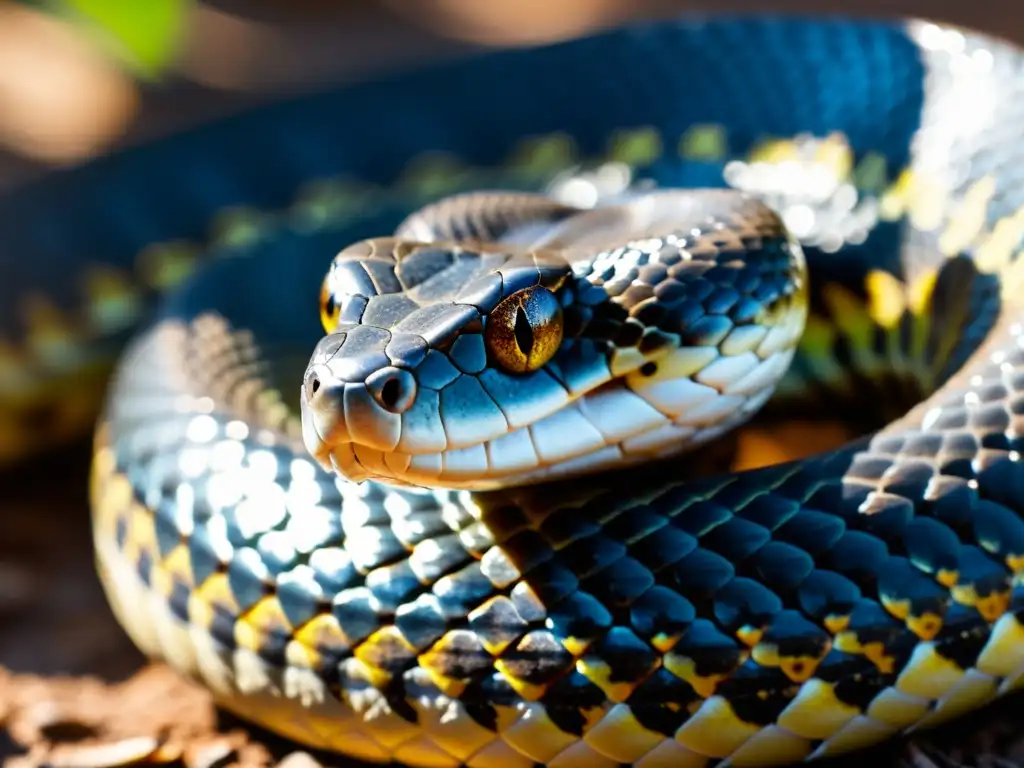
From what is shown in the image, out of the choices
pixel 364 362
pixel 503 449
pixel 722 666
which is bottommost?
pixel 722 666

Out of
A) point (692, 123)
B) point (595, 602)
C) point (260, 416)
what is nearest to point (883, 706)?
point (595, 602)

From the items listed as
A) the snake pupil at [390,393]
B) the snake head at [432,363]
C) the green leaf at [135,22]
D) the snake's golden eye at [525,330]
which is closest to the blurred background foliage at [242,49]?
the green leaf at [135,22]

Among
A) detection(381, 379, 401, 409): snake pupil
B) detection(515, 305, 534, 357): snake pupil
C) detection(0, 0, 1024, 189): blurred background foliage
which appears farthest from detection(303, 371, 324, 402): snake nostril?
detection(0, 0, 1024, 189): blurred background foliage

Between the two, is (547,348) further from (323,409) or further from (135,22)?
(135,22)

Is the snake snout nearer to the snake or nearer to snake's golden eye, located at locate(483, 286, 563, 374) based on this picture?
the snake

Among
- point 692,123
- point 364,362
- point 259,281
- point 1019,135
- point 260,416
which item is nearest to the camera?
point 364,362

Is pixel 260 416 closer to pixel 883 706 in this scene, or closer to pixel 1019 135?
pixel 883 706

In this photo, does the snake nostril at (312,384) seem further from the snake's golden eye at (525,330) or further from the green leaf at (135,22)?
the green leaf at (135,22)
